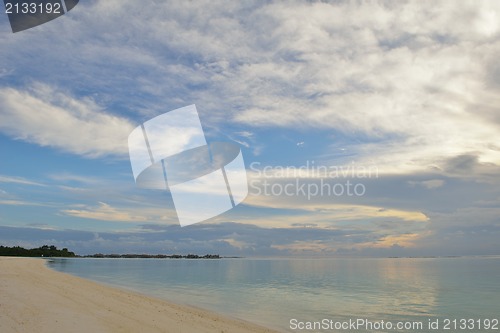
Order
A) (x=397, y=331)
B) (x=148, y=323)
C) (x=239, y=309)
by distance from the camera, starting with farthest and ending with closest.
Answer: (x=239, y=309), (x=397, y=331), (x=148, y=323)

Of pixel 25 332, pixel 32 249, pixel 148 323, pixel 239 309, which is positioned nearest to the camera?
pixel 25 332

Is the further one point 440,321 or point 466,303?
point 466,303

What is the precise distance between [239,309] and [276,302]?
518cm

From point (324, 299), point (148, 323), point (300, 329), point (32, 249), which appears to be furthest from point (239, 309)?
point (32, 249)

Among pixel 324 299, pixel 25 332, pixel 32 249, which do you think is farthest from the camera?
pixel 32 249

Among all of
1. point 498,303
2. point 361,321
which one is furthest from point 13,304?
point 498,303

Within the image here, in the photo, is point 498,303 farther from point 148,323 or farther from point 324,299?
point 148,323

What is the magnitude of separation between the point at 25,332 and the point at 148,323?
467 cm

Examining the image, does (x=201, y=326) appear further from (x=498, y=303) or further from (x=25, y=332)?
(x=498, y=303)

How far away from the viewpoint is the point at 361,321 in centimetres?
2306

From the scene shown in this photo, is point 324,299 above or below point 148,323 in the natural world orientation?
below

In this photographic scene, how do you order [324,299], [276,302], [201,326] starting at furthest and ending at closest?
[324,299] < [276,302] < [201,326]

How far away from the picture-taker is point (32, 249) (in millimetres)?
189000

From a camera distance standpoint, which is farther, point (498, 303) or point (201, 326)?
point (498, 303)
